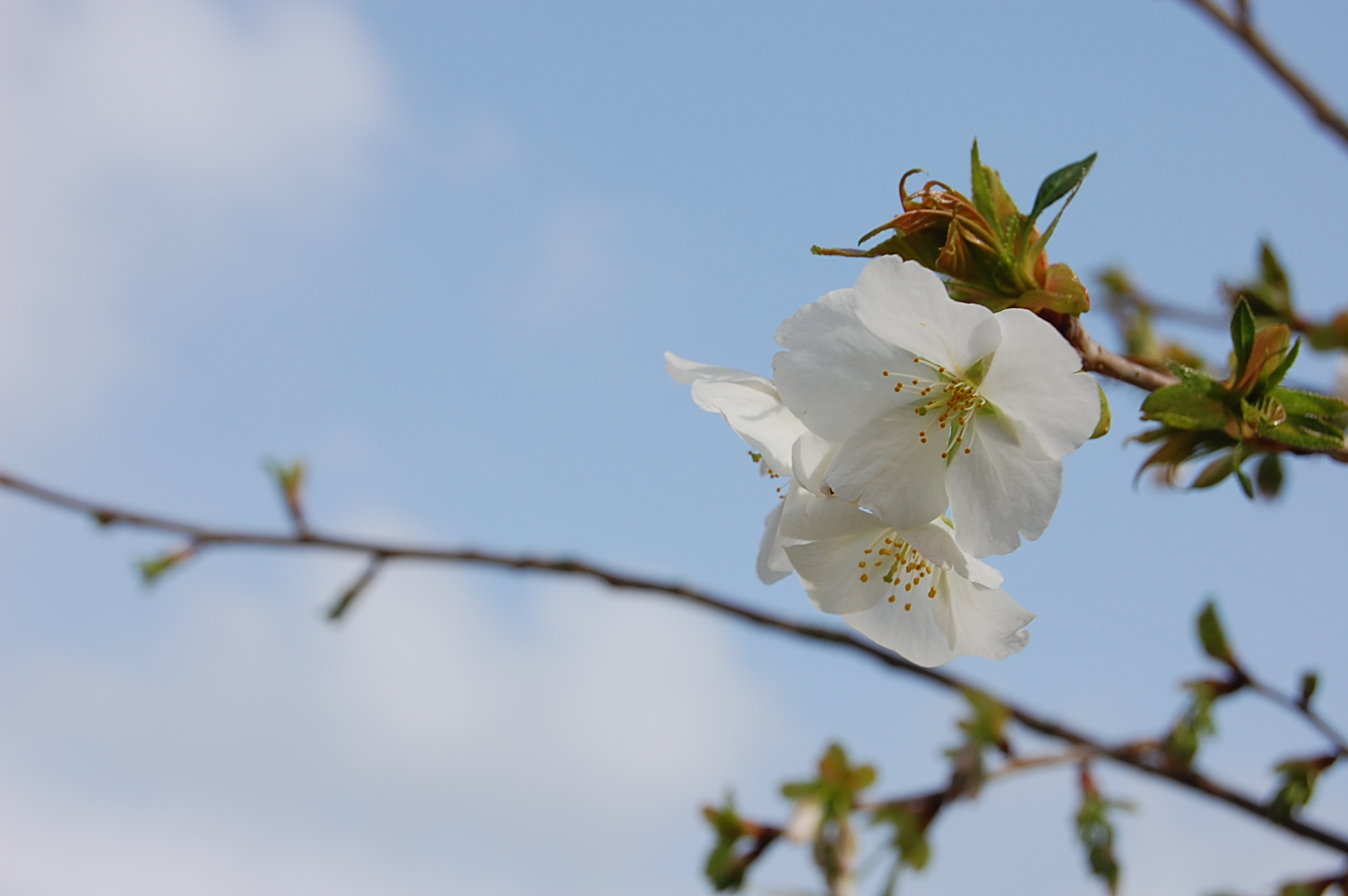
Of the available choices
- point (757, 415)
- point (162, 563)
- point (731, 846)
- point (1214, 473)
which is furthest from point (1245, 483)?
point (162, 563)

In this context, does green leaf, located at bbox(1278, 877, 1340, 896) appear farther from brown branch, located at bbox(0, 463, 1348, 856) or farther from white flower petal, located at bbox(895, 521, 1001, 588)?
white flower petal, located at bbox(895, 521, 1001, 588)

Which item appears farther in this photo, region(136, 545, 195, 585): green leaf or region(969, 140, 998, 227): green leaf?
region(136, 545, 195, 585): green leaf

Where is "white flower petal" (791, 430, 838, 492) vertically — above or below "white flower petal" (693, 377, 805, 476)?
below

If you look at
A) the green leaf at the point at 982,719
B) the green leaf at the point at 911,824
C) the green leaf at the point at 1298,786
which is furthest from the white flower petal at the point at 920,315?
the green leaf at the point at 1298,786

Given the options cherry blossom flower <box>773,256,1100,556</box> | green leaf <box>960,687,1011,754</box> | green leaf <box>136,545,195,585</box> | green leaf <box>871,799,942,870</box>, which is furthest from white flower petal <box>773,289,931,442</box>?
green leaf <box>136,545,195,585</box>

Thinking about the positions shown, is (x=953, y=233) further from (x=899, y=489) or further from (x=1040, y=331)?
(x=899, y=489)

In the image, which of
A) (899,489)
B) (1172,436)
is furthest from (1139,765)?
(899,489)

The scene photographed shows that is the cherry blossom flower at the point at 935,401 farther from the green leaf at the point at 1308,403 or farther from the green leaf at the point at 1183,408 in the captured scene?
the green leaf at the point at 1308,403
